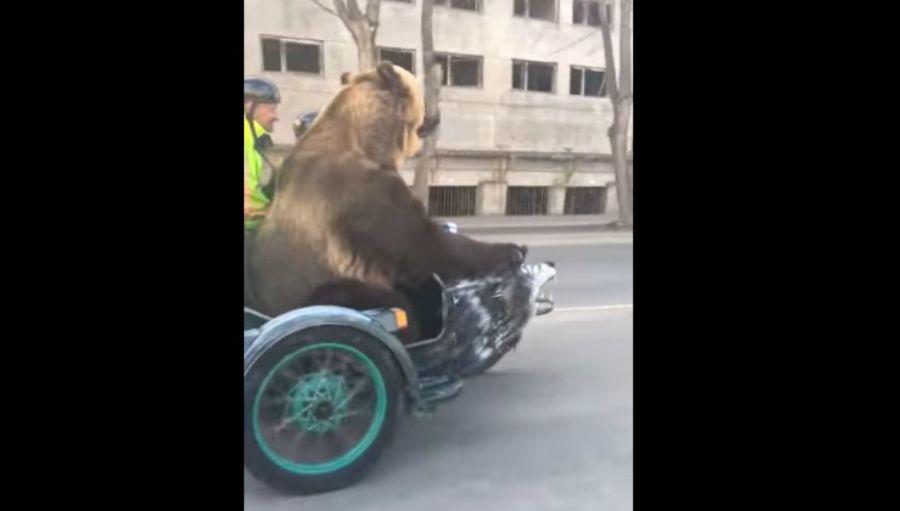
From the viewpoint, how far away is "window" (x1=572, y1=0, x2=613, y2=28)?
2.23 metres

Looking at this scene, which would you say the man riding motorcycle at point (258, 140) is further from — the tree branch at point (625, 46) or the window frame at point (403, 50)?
the tree branch at point (625, 46)

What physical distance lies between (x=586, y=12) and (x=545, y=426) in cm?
150

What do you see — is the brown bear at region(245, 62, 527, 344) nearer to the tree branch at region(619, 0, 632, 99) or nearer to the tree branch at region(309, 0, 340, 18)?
the tree branch at region(309, 0, 340, 18)

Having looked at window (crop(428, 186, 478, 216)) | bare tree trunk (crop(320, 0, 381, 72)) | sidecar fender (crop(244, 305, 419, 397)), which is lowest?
sidecar fender (crop(244, 305, 419, 397))

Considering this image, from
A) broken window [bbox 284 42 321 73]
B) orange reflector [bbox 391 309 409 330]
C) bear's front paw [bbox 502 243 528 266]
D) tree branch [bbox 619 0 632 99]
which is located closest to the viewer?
broken window [bbox 284 42 321 73]

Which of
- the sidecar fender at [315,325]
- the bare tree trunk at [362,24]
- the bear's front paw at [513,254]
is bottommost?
the sidecar fender at [315,325]

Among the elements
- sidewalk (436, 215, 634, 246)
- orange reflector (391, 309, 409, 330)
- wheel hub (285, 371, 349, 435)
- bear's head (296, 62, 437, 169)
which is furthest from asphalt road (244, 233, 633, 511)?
bear's head (296, 62, 437, 169)

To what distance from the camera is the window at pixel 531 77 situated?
2188 millimetres

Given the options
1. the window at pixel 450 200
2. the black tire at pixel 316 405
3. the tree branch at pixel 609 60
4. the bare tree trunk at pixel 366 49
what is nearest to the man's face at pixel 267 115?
the bare tree trunk at pixel 366 49

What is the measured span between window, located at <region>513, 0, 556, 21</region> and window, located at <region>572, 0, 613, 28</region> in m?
0.11

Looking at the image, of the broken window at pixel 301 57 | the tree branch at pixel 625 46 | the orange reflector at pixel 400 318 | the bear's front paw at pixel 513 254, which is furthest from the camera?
the tree branch at pixel 625 46

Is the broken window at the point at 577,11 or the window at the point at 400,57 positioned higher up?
the broken window at the point at 577,11

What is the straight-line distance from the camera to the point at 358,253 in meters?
2.01
